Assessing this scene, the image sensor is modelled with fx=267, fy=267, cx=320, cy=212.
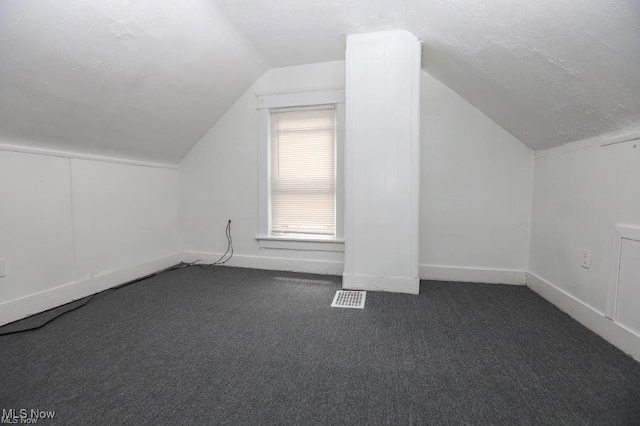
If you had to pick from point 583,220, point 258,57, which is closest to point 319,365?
point 583,220

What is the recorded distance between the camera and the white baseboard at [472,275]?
8.22 feet

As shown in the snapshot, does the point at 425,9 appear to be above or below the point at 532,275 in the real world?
above

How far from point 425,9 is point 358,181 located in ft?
4.21

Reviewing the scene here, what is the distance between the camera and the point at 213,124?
3.17 metres

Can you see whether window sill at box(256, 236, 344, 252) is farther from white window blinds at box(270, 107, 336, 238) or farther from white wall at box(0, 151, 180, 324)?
white wall at box(0, 151, 180, 324)

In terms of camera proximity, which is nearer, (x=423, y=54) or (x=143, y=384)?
(x=143, y=384)

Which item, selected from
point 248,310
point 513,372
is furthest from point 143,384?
point 513,372

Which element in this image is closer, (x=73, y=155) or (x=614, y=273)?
(x=614, y=273)

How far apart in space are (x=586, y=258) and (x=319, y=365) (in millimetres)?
1871

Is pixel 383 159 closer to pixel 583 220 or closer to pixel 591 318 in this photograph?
pixel 583 220

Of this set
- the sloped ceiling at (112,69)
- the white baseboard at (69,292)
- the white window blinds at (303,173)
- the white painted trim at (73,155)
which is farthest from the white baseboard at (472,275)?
the white painted trim at (73,155)

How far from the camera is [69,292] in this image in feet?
7.02

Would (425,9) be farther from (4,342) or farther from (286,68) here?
(4,342)

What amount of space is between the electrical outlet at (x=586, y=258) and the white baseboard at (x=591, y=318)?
25 cm
